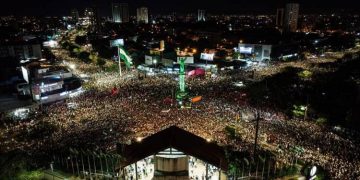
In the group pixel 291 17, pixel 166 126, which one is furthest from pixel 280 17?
pixel 166 126

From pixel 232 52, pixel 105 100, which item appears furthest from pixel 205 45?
pixel 105 100

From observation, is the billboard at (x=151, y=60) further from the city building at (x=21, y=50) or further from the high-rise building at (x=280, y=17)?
the high-rise building at (x=280, y=17)

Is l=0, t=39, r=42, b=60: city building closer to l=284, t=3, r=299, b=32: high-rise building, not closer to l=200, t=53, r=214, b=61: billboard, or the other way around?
l=200, t=53, r=214, b=61: billboard

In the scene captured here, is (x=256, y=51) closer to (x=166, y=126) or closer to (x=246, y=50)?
(x=246, y=50)

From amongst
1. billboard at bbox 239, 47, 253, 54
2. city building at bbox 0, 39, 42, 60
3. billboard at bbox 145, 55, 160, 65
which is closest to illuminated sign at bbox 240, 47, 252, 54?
billboard at bbox 239, 47, 253, 54

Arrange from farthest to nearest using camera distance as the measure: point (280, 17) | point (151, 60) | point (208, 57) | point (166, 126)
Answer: point (280, 17) < point (208, 57) < point (151, 60) < point (166, 126)
